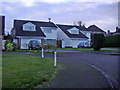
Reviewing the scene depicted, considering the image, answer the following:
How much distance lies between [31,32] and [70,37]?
34.5 ft

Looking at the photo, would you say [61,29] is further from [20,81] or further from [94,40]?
[20,81]

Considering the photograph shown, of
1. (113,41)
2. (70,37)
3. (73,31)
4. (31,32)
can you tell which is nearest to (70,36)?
(70,37)

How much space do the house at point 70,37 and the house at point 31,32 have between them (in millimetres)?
3530

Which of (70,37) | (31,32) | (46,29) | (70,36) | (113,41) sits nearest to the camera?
(31,32)

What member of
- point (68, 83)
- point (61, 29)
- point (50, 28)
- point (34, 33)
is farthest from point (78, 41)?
point (68, 83)

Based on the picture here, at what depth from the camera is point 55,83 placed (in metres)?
5.27

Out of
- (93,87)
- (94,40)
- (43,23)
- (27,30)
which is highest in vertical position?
(43,23)

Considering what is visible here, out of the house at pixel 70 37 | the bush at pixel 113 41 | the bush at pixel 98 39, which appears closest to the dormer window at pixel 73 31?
the house at pixel 70 37

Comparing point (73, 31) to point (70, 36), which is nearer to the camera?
point (70, 36)

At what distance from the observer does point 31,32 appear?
30906 millimetres

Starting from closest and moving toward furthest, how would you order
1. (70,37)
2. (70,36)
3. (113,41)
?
(70,37) < (70,36) < (113,41)

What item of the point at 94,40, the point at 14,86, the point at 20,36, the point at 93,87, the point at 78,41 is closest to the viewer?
the point at 14,86

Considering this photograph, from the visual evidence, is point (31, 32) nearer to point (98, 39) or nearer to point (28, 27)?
point (28, 27)

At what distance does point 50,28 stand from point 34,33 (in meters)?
5.95
